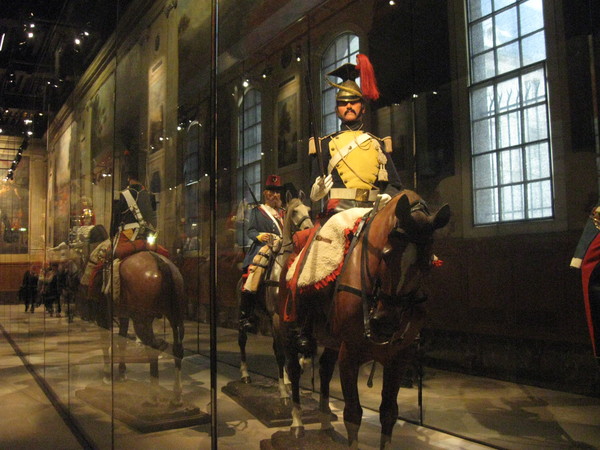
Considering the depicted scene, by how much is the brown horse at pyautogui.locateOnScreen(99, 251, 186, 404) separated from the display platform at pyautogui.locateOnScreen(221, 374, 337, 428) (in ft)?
1.52

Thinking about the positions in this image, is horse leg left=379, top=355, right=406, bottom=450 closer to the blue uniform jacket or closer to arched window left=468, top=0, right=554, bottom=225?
arched window left=468, top=0, right=554, bottom=225

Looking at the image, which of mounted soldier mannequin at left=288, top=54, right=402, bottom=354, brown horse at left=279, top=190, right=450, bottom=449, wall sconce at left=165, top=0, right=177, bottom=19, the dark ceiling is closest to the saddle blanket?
brown horse at left=279, top=190, right=450, bottom=449

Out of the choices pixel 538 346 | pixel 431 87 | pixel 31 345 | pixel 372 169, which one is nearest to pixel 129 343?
pixel 372 169

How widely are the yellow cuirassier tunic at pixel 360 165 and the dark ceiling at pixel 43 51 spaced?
1969mm

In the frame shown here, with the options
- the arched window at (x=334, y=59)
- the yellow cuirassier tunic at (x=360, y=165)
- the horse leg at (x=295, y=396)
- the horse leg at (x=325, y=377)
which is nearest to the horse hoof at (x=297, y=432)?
the horse leg at (x=295, y=396)

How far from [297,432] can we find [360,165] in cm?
172

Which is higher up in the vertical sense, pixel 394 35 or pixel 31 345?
pixel 394 35

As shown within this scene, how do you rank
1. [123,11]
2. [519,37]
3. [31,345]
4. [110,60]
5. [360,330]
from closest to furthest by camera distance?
[360,330] → [519,37] → [123,11] → [110,60] → [31,345]

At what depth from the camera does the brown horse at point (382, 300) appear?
2.76m

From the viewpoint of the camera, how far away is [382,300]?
109 inches

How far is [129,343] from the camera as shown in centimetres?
375

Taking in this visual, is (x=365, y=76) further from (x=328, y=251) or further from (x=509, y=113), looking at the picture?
(x=328, y=251)

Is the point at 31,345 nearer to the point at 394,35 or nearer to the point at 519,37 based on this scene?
the point at 394,35

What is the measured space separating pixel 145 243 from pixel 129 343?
26.5 inches
